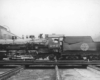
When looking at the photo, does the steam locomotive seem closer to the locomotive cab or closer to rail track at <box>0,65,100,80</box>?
the locomotive cab

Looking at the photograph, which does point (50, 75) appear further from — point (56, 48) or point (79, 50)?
point (79, 50)

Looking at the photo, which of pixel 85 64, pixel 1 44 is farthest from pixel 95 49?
pixel 1 44

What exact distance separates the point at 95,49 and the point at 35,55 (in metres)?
6.04

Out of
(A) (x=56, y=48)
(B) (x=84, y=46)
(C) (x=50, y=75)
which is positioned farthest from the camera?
(B) (x=84, y=46)

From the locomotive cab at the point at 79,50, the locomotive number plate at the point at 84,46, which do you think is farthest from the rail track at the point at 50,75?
the locomotive number plate at the point at 84,46

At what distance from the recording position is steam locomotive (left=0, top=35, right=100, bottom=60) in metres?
11.9

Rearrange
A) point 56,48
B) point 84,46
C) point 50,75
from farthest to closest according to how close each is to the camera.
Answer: point 84,46 < point 56,48 < point 50,75

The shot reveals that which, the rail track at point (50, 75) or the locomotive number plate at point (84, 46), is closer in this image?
the rail track at point (50, 75)

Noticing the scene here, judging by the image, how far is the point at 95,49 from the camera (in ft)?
39.6

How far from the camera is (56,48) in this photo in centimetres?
1193

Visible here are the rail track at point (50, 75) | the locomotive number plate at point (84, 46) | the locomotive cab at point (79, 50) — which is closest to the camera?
the rail track at point (50, 75)

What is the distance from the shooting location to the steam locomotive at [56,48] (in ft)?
39.2

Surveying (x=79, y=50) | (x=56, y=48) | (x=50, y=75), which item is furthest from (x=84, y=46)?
A: (x=50, y=75)

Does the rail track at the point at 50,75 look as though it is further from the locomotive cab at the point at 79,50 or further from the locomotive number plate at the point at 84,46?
the locomotive number plate at the point at 84,46
